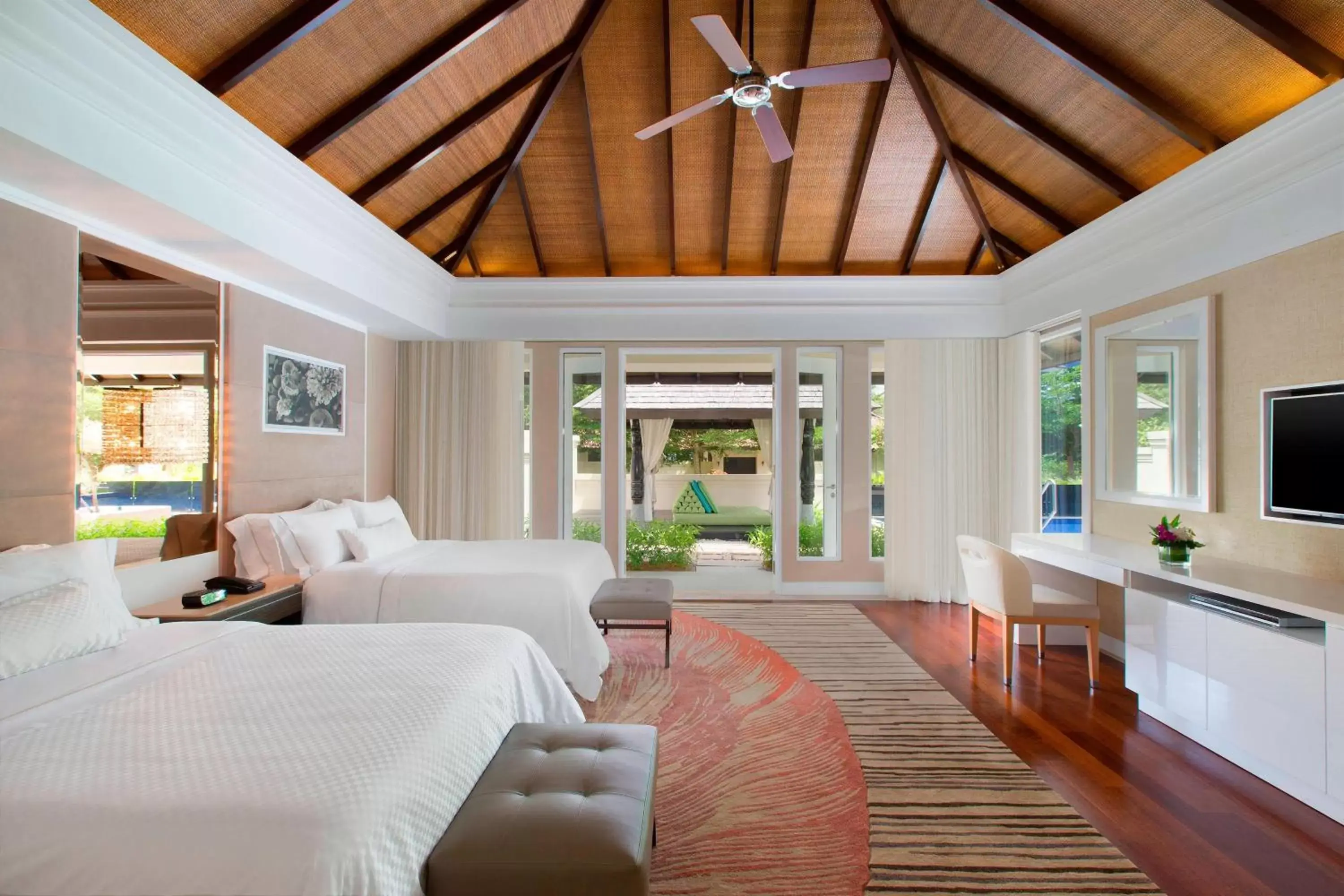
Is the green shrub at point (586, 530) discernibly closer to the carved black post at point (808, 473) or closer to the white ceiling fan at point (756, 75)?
the carved black post at point (808, 473)

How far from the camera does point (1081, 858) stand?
2215mm

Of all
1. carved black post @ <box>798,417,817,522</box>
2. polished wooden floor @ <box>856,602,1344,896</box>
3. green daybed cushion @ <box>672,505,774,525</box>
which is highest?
carved black post @ <box>798,417,817,522</box>

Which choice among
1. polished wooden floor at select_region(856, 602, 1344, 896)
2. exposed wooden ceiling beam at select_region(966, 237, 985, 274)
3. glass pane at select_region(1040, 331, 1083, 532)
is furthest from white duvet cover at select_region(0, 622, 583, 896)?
exposed wooden ceiling beam at select_region(966, 237, 985, 274)

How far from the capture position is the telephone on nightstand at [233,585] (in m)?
3.32

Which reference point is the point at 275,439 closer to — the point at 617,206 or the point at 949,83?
the point at 617,206

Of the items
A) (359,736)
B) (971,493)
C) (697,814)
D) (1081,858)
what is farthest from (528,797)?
(971,493)

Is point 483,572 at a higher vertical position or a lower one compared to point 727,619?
higher

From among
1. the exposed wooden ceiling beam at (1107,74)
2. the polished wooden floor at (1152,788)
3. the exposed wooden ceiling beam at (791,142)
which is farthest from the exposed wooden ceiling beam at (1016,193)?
the polished wooden floor at (1152,788)

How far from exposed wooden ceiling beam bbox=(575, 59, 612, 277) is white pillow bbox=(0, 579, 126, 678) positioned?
12.9ft

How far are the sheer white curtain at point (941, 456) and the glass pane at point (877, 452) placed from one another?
0.17 meters

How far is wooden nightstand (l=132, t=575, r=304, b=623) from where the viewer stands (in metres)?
3.02

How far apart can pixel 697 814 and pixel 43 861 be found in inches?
72.2

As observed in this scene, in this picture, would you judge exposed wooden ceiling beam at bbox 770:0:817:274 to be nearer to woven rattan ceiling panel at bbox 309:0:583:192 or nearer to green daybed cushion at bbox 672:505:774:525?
woven rattan ceiling panel at bbox 309:0:583:192

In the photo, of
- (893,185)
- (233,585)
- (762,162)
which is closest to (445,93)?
(762,162)
